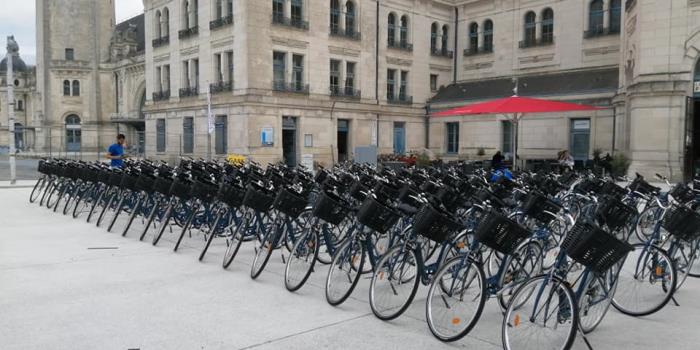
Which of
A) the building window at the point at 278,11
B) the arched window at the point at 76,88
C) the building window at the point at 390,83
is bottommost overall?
the building window at the point at 390,83

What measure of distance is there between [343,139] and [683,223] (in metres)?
26.7

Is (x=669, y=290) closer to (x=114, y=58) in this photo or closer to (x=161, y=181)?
(x=161, y=181)

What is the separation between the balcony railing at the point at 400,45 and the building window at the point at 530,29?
6762 mm

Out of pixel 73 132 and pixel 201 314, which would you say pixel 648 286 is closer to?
pixel 201 314

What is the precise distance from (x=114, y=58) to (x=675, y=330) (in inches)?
2436

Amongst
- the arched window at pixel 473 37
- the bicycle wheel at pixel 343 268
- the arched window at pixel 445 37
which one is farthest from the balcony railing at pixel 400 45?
the bicycle wheel at pixel 343 268

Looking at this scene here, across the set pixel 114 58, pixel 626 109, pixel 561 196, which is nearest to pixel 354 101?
pixel 626 109

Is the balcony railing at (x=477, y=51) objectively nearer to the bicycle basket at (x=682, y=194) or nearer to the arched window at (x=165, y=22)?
the arched window at (x=165, y=22)

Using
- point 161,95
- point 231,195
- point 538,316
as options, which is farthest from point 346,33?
point 538,316

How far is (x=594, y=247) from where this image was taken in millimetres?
4176

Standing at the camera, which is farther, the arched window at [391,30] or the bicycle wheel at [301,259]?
the arched window at [391,30]

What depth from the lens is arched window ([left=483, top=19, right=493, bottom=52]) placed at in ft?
115

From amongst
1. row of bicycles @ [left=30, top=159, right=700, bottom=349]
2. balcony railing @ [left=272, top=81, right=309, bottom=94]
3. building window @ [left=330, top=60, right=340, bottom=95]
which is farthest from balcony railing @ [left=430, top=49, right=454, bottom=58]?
row of bicycles @ [left=30, top=159, right=700, bottom=349]

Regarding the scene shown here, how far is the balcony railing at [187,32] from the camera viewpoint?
30.9 meters
